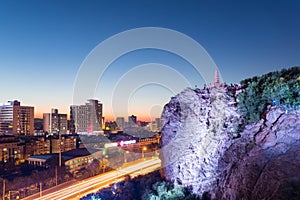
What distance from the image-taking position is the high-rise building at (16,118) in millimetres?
56375

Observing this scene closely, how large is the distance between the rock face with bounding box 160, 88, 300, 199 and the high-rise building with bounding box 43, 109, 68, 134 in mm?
59311

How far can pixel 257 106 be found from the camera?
9305 millimetres

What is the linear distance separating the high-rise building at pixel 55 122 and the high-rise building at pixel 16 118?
9.01 metres

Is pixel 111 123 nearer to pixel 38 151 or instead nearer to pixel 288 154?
pixel 38 151

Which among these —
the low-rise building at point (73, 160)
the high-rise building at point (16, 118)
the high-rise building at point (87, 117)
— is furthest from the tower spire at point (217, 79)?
the high-rise building at point (16, 118)

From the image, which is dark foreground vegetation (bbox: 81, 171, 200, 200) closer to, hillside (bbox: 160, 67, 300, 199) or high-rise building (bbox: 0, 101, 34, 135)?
hillside (bbox: 160, 67, 300, 199)

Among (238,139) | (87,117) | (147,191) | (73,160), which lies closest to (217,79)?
(238,139)

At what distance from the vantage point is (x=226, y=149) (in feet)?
31.5

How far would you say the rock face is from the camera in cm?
688

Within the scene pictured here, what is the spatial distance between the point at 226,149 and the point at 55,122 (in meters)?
63.6

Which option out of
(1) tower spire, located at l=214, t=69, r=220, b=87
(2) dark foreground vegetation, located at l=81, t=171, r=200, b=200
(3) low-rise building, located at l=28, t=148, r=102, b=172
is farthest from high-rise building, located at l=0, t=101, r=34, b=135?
(1) tower spire, located at l=214, t=69, r=220, b=87

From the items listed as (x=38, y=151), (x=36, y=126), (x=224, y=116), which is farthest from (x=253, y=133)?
(x=36, y=126)

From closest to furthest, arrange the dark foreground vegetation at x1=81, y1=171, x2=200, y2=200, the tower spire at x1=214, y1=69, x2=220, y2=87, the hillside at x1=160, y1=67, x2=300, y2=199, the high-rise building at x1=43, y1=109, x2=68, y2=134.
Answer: the hillside at x1=160, y1=67, x2=300, y2=199 < the dark foreground vegetation at x1=81, y1=171, x2=200, y2=200 < the tower spire at x1=214, y1=69, x2=220, y2=87 < the high-rise building at x1=43, y1=109, x2=68, y2=134

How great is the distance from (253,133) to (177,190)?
362 centimetres
